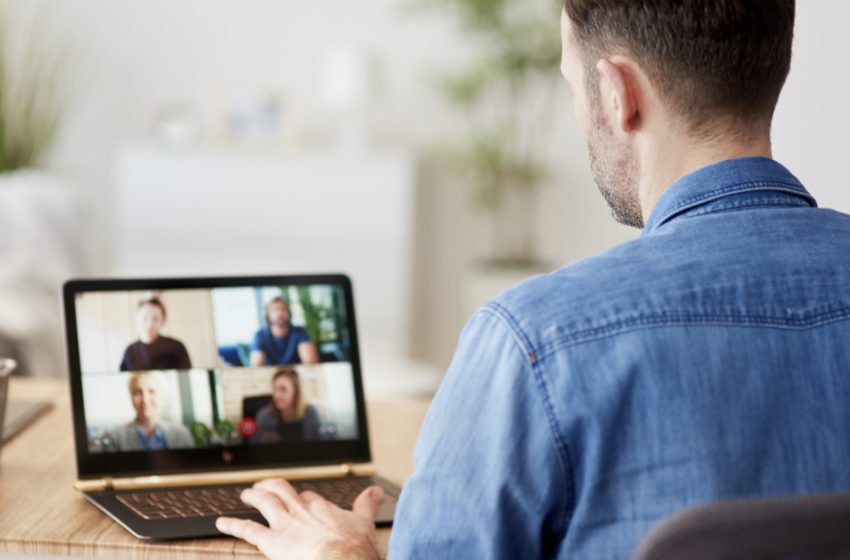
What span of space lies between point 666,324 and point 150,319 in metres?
0.72

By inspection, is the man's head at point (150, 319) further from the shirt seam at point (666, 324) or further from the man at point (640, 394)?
the shirt seam at point (666, 324)

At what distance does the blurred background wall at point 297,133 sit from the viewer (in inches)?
179

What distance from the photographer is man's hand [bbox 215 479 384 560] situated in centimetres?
112

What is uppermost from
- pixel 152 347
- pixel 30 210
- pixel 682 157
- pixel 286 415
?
pixel 30 210

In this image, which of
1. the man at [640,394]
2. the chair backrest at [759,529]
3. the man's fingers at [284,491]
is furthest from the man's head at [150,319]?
the chair backrest at [759,529]

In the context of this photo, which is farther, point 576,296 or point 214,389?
point 214,389

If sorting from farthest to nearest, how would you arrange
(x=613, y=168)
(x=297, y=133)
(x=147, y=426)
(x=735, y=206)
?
(x=297, y=133) < (x=147, y=426) < (x=613, y=168) < (x=735, y=206)

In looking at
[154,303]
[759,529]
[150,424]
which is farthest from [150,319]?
[759,529]

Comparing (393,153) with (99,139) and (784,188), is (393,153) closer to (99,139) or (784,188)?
(99,139)

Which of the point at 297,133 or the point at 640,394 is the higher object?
the point at 297,133

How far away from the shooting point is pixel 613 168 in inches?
43.1

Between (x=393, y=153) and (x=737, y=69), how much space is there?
3572 mm

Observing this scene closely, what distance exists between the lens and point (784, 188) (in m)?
1.00

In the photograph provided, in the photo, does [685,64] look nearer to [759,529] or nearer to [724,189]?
[724,189]
